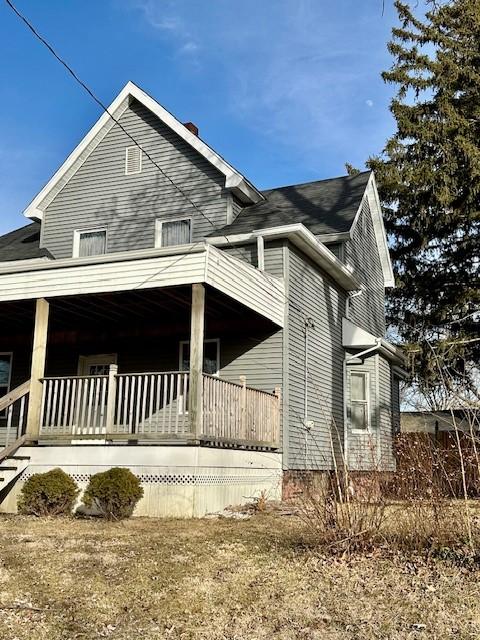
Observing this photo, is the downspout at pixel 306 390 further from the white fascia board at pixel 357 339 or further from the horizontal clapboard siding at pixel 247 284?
the white fascia board at pixel 357 339

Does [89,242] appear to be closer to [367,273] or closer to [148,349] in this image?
[148,349]

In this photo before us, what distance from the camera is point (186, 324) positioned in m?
13.0

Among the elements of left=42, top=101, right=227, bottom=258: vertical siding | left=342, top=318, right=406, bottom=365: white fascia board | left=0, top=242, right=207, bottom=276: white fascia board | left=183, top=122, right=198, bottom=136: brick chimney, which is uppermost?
left=183, top=122, right=198, bottom=136: brick chimney

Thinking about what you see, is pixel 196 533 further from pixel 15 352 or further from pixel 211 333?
pixel 15 352

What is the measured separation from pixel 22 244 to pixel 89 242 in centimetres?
236

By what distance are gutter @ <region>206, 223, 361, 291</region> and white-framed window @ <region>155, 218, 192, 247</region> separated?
39.7 inches

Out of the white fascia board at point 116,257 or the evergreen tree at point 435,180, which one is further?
the evergreen tree at point 435,180

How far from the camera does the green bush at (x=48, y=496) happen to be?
9.55 metres

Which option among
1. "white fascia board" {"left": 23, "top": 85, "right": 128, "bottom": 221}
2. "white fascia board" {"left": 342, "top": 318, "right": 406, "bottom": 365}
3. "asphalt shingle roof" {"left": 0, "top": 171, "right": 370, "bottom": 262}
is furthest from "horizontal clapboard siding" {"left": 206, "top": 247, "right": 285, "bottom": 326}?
"white fascia board" {"left": 23, "top": 85, "right": 128, "bottom": 221}

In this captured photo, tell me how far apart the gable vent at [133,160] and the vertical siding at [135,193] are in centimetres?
12

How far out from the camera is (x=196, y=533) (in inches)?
317

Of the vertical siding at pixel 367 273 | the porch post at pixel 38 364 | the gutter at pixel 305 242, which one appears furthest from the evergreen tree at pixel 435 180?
the porch post at pixel 38 364

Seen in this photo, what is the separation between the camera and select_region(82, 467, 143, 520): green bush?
9.15 m

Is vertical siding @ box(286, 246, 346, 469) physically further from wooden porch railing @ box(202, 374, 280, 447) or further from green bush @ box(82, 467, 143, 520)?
green bush @ box(82, 467, 143, 520)
